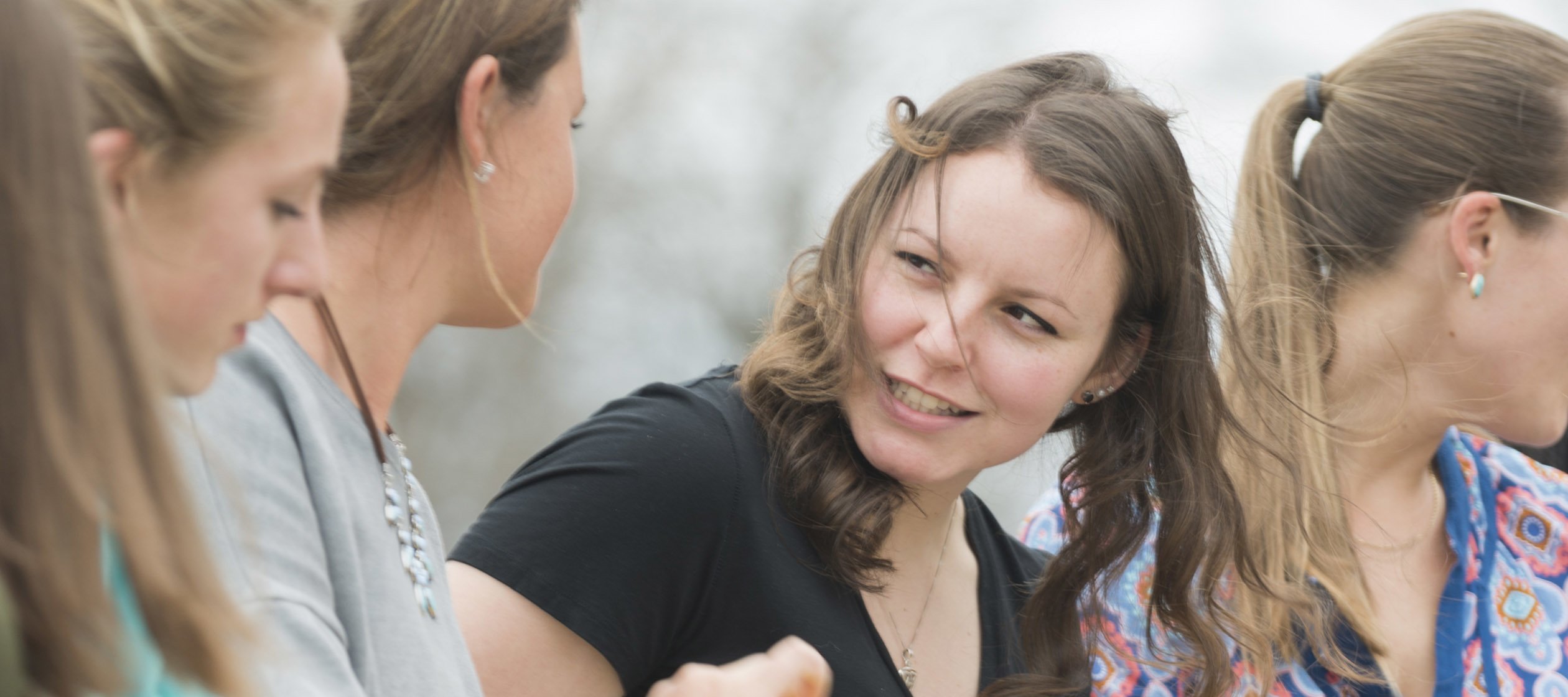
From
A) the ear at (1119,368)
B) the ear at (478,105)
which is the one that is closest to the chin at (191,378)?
the ear at (478,105)

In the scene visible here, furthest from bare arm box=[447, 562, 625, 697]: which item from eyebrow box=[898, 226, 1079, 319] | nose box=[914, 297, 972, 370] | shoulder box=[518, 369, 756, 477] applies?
eyebrow box=[898, 226, 1079, 319]

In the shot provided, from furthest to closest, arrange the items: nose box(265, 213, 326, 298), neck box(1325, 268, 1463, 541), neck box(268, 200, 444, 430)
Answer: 1. neck box(1325, 268, 1463, 541)
2. neck box(268, 200, 444, 430)
3. nose box(265, 213, 326, 298)

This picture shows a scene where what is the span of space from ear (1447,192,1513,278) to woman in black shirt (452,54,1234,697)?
50 cm

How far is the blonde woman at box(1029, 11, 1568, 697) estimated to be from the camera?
7.26ft

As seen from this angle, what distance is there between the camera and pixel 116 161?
816 millimetres

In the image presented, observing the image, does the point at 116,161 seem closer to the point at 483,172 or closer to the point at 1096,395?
the point at 483,172

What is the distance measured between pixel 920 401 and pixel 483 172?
2.58 ft

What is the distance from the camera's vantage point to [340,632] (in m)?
1.01

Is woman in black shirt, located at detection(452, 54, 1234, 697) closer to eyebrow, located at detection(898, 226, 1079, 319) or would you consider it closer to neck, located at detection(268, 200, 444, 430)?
eyebrow, located at detection(898, 226, 1079, 319)

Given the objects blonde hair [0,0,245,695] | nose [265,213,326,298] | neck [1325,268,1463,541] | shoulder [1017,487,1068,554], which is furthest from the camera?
shoulder [1017,487,1068,554]

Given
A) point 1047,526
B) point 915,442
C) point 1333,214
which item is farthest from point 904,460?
point 1333,214

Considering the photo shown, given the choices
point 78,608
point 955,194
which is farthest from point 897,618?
point 78,608

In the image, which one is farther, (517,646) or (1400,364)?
(1400,364)

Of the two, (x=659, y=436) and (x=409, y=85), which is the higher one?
(x=409, y=85)
